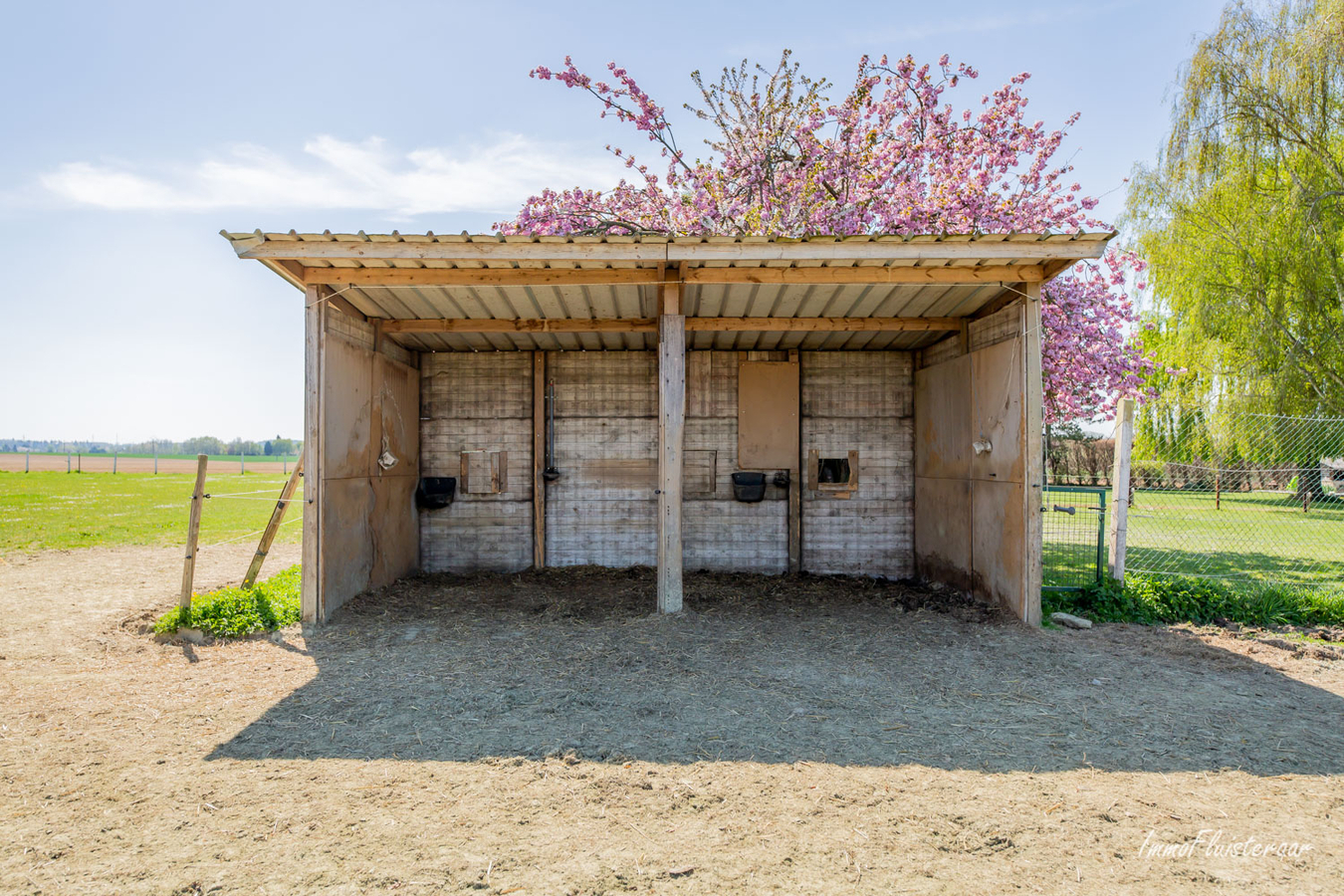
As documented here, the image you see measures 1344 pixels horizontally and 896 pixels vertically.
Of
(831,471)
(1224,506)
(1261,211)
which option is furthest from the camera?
(1224,506)

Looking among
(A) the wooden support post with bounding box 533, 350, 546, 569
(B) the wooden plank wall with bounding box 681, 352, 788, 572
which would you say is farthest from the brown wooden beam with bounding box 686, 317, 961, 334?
(A) the wooden support post with bounding box 533, 350, 546, 569

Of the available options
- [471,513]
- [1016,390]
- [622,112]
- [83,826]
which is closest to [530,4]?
[622,112]

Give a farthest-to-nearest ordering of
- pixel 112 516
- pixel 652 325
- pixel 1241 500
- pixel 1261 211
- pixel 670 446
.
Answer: pixel 112 516 → pixel 1241 500 → pixel 1261 211 → pixel 652 325 → pixel 670 446

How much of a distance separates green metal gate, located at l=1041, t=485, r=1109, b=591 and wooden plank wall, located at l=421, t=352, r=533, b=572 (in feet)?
17.6

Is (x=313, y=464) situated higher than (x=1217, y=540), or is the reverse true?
(x=313, y=464)

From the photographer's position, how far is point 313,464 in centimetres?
568

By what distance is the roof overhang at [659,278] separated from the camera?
5.16 metres

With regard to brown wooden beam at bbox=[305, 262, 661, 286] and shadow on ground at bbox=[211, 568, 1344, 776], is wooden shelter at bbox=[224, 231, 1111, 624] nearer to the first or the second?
brown wooden beam at bbox=[305, 262, 661, 286]

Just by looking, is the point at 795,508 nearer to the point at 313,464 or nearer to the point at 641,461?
the point at 641,461

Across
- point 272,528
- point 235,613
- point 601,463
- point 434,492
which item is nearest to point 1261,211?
A: point 601,463

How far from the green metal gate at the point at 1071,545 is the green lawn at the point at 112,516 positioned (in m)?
7.06

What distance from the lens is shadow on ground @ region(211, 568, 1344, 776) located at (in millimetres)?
3461

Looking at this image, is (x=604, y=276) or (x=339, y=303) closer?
(x=604, y=276)

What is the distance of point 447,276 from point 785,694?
12.8ft
